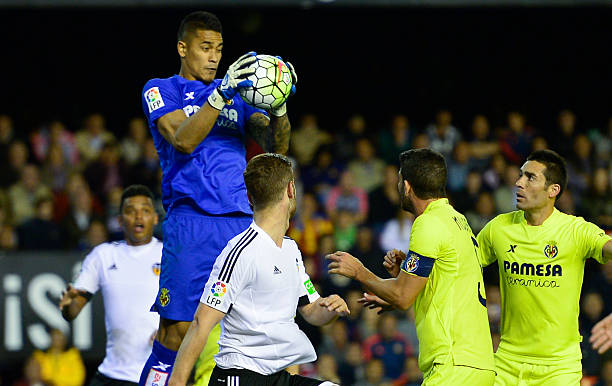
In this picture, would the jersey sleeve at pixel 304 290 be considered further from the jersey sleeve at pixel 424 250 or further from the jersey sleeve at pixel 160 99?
the jersey sleeve at pixel 160 99

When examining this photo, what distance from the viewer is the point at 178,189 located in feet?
20.3

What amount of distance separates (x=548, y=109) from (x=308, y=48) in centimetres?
456

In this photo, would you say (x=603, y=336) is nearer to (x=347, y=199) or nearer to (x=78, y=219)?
(x=347, y=199)

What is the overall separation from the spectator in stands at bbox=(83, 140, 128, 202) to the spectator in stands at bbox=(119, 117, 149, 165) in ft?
0.82

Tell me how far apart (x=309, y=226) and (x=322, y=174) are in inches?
62.8

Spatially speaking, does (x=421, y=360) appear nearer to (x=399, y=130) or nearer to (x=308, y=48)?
(x=399, y=130)

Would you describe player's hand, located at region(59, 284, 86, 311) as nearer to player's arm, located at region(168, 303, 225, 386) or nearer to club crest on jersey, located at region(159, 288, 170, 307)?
club crest on jersey, located at region(159, 288, 170, 307)

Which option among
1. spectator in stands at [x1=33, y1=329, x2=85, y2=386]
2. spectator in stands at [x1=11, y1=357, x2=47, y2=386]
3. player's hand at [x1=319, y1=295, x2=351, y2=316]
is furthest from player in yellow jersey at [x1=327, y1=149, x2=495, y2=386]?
spectator in stands at [x1=11, y1=357, x2=47, y2=386]

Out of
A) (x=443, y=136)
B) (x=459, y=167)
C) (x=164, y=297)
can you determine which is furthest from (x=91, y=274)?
(x=443, y=136)

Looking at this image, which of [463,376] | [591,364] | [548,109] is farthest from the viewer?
[548,109]

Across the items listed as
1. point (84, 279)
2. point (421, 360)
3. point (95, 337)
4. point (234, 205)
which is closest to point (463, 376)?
point (421, 360)

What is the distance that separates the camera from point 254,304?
5387 millimetres

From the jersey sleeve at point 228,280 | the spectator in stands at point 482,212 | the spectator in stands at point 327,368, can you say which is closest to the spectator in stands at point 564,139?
the spectator in stands at point 482,212

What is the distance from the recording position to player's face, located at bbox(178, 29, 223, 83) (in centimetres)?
639
